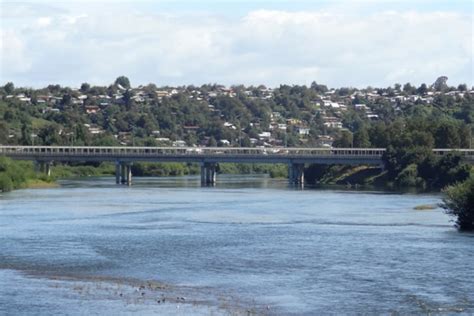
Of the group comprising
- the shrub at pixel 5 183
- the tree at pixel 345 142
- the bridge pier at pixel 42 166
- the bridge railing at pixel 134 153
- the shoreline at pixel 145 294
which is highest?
the tree at pixel 345 142

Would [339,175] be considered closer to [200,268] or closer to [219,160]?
[219,160]

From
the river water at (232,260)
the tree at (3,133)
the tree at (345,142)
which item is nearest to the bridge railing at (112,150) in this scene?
the tree at (345,142)

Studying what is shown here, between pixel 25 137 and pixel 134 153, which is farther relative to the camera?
pixel 25 137

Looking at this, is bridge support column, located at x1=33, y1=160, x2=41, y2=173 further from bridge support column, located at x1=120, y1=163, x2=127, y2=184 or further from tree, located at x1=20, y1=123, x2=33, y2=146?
tree, located at x1=20, y1=123, x2=33, y2=146

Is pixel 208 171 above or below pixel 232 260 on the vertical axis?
above

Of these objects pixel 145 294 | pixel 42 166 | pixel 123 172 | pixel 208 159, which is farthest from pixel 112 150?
pixel 145 294

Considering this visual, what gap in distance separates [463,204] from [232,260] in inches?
691

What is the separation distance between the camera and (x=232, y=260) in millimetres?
56531

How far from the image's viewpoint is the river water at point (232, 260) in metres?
44.5

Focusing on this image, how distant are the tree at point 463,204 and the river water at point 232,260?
0.88 metres

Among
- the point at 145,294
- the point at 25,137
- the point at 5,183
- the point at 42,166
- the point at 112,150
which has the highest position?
the point at 25,137

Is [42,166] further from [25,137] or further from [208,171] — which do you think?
[25,137]

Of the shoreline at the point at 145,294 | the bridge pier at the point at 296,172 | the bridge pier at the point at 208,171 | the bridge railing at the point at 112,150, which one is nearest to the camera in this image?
the shoreline at the point at 145,294

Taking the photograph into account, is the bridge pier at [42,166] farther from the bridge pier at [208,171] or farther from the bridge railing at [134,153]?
the bridge pier at [208,171]
